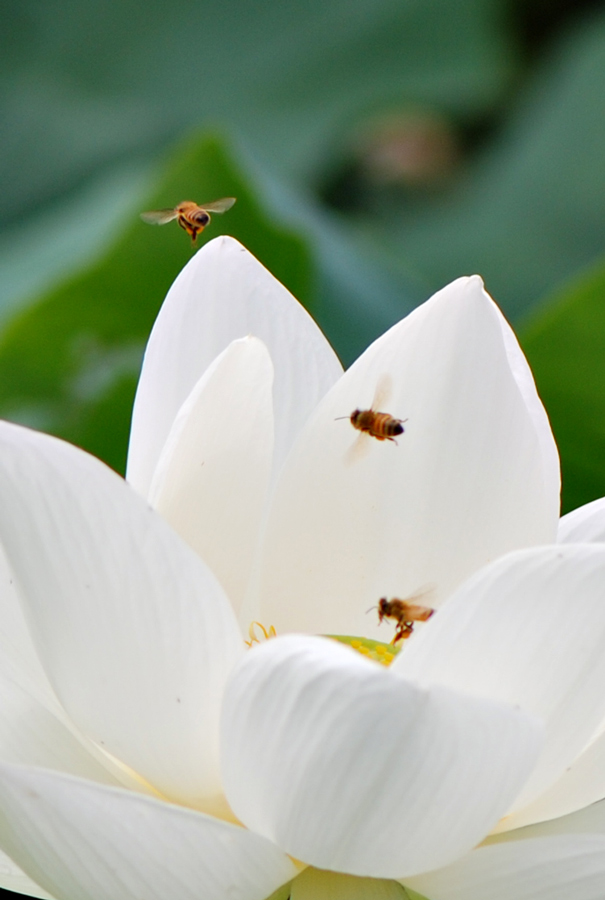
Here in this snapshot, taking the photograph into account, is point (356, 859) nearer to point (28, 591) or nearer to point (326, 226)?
point (28, 591)

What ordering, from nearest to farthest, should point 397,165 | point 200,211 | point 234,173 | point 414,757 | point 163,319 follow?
point 414,757 < point 163,319 < point 200,211 < point 234,173 < point 397,165

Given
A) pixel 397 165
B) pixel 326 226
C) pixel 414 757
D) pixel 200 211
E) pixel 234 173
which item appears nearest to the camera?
pixel 414 757

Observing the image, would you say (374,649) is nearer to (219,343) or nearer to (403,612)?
(403,612)

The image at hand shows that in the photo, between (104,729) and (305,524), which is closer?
(104,729)

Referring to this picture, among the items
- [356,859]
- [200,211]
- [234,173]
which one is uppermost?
[234,173]

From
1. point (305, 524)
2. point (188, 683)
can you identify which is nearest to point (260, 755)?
point (188, 683)

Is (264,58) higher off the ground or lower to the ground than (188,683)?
higher

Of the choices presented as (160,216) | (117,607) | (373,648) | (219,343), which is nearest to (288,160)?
(160,216)
